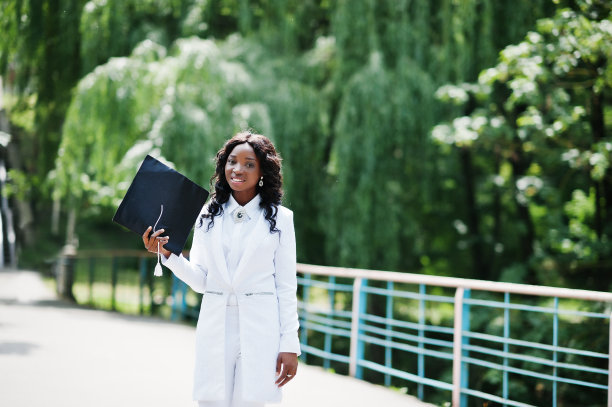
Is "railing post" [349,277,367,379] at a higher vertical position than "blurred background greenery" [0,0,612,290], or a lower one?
lower

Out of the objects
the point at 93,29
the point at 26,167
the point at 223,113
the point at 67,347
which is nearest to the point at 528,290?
the point at 67,347

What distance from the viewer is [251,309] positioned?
2898 millimetres

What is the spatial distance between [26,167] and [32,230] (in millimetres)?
5912

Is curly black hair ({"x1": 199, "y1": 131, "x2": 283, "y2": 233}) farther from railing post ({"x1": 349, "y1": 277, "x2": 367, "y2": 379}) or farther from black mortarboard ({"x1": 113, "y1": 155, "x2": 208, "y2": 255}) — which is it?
railing post ({"x1": 349, "y1": 277, "x2": 367, "y2": 379})

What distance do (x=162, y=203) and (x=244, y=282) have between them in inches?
17.9

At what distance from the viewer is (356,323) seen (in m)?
7.09

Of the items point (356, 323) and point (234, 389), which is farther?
point (356, 323)

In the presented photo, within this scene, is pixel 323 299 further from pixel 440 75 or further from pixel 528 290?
pixel 528 290

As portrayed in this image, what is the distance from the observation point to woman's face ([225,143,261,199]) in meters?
2.96

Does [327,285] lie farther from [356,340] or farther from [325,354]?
[356,340]

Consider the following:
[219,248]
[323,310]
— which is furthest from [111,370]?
[219,248]

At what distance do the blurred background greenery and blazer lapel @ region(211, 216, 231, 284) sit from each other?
663cm

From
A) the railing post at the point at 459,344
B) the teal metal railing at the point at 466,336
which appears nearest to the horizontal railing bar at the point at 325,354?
the teal metal railing at the point at 466,336

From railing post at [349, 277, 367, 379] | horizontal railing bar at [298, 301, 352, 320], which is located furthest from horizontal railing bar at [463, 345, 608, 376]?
horizontal railing bar at [298, 301, 352, 320]
